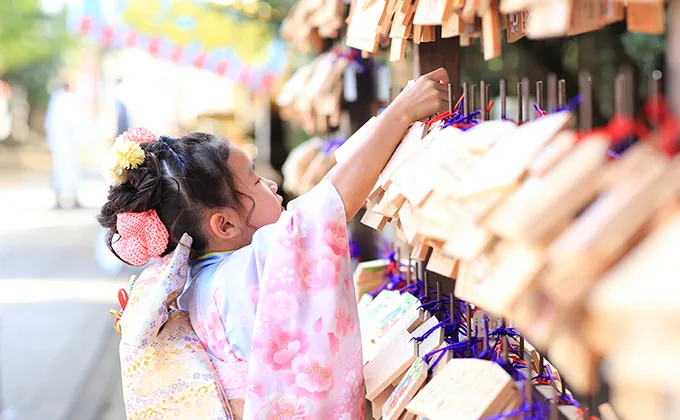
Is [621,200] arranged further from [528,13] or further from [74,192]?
[74,192]

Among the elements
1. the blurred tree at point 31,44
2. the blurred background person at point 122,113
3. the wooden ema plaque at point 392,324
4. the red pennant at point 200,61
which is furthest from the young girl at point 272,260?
the blurred tree at point 31,44

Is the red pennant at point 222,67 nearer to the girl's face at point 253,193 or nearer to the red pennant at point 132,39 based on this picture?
the red pennant at point 132,39

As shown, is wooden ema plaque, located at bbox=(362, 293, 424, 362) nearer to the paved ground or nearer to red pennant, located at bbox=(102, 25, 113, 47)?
the paved ground

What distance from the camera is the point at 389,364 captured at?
1.44 metres

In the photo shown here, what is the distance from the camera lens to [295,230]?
1.38 metres

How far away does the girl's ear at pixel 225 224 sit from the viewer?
169 centimetres

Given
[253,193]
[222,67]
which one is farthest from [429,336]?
[222,67]

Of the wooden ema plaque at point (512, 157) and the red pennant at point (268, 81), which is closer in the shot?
the wooden ema plaque at point (512, 157)

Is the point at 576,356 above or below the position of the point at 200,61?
above

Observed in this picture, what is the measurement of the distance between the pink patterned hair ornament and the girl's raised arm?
1.48 feet

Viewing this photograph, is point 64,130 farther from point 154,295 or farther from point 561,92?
point 561,92

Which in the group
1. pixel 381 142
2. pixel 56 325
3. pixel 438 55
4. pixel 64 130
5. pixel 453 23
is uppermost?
pixel 453 23

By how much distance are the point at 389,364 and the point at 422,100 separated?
0.49m

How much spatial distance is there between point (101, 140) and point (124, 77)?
14012 millimetres
